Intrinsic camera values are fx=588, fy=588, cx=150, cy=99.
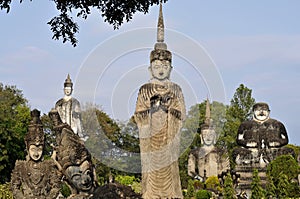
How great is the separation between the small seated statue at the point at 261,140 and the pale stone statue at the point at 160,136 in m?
7.25

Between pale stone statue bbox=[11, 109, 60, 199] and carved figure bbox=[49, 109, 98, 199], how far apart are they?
570 mm

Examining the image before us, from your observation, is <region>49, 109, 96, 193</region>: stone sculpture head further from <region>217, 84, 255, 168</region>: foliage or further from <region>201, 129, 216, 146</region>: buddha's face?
<region>217, 84, 255, 168</region>: foliage

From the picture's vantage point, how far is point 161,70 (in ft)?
55.5

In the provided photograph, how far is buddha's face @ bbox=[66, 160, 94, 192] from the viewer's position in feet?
37.8

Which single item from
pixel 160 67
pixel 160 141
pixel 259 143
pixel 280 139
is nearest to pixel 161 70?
pixel 160 67

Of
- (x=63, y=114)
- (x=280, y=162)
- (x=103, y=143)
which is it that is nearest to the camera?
(x=280, y=162)

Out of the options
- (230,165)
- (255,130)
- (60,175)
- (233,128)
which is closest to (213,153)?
(230,165)

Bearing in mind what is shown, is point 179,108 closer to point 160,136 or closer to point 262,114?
point 160,136

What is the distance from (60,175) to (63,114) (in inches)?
600

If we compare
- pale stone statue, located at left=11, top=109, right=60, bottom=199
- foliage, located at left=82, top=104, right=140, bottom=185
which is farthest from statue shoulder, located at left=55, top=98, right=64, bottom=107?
pale stone statue, located at left=11, top=109, right=60, bottom=199

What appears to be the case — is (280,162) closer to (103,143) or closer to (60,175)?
(60,175)

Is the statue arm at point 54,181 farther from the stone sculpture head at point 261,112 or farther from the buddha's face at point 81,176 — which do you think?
the stone sculpture head at point 261,112

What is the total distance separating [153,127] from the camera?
15.9 meters

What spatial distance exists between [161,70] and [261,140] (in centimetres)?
776
